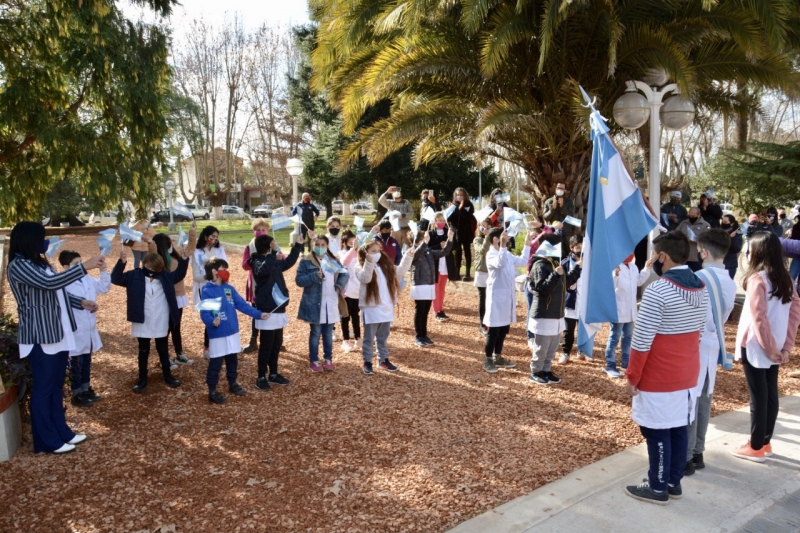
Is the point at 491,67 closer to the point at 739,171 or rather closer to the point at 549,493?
the point at 549,493

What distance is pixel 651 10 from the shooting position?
986 centimetres

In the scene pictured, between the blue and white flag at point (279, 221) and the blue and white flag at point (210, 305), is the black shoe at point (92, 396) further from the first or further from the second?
the blue and white flag at point (279, 221)

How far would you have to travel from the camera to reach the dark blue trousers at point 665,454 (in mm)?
3920

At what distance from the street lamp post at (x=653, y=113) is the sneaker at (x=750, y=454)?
410 cm

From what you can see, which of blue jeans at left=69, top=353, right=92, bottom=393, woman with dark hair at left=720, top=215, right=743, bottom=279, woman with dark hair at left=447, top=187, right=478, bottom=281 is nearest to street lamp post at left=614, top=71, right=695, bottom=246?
woman with dark hair at left=720, top=215, right=743, bottom=279

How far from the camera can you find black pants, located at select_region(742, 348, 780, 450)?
4.60m

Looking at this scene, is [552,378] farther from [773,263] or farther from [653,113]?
[653,113]

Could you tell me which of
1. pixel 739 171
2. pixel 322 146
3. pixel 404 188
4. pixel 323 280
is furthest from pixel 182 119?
pixel 323 280

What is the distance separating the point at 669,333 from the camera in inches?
148

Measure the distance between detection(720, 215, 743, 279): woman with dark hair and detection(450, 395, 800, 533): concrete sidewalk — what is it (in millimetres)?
5719

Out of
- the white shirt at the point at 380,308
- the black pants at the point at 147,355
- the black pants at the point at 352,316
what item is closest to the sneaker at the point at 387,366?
the white shirt at the point at 380,308

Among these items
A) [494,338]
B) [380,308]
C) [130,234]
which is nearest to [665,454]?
[494,338]

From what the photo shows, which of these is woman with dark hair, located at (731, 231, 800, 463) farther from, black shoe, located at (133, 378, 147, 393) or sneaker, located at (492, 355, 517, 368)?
black shoe, located at (133, 378, 147, 393)

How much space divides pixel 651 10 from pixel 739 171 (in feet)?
26.6
